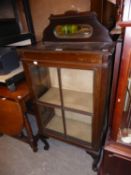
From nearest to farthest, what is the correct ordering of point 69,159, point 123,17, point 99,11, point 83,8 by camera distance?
point 123,17, point 99,11, point 83,8, point 69,159

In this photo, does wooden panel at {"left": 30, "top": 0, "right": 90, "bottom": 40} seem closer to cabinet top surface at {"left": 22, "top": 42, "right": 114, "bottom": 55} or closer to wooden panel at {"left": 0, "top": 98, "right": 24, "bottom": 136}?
cabinet top surface at {"left": 22, "top": 42, "right": 114, "bottom": 55}

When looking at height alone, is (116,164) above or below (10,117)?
below

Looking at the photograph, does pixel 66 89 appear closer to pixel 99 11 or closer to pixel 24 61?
pixel 24 61

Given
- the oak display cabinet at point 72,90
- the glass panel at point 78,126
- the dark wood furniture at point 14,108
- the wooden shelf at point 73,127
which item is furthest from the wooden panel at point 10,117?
the glass panel at point 78,126

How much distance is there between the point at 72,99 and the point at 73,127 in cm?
36

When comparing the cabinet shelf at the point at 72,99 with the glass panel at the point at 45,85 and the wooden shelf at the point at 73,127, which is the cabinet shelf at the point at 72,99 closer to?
the glass panel at the point at 45,85

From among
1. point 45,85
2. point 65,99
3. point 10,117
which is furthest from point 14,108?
point 65,99

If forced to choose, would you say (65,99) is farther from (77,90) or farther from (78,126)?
(78,126)

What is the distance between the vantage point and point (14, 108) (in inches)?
51.4

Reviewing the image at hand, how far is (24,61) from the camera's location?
107 centimetres

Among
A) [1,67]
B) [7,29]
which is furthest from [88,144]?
[7,29]

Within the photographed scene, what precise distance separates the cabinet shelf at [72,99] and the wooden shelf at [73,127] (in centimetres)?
28

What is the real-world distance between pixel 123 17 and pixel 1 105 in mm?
1268

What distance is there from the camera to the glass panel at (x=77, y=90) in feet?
3.65
